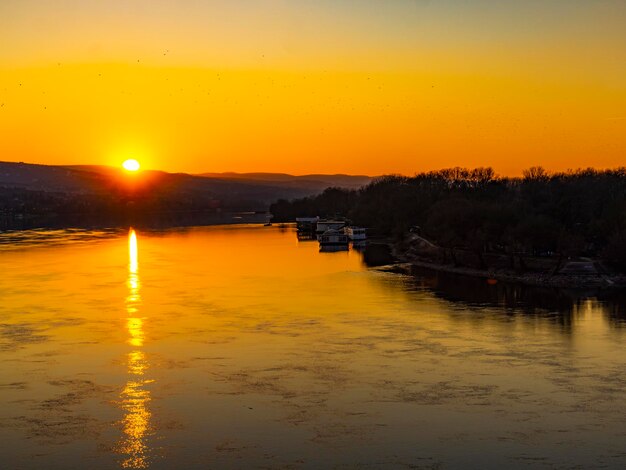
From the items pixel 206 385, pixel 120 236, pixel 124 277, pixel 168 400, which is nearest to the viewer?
pixel 168 400

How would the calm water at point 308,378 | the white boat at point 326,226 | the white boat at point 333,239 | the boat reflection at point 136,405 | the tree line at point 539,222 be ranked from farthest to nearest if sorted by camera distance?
the white boat at point 326,226 → the white boat at point 333,239 → the tree line at point 539,222 → the calm water at point 308,378 → the boat reflection at point 136,405

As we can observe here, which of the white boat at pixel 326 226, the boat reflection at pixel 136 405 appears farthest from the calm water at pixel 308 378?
the white boat at pixel 326 226

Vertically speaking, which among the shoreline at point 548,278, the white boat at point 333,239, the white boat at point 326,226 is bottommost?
the shoreline at point 548,278

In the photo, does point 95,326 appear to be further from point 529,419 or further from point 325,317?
point 529,419

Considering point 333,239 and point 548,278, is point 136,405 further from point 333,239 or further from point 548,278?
point 333,239

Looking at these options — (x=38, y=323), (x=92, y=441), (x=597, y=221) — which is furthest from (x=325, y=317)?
(x=597, y=221)

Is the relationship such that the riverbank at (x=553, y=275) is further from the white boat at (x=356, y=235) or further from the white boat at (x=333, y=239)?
the white boat at (x=356, y=235)

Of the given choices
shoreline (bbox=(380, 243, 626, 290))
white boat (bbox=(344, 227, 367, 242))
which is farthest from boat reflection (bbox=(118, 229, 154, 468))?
white boat (bbox=(344, 227, 367, 242))

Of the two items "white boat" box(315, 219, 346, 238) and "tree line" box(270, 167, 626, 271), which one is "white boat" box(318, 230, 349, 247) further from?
"white boat" box(315, 219, 346, 238)
